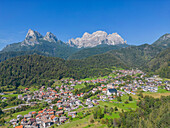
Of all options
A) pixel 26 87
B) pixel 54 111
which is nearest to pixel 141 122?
pixel 54 111

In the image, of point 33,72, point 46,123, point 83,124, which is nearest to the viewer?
point 83,124

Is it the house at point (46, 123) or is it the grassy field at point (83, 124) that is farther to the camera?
the house at point (46, 123)

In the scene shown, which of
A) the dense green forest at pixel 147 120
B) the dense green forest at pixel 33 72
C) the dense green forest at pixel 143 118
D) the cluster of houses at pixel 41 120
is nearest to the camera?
the dense green forest at pixel 147 120

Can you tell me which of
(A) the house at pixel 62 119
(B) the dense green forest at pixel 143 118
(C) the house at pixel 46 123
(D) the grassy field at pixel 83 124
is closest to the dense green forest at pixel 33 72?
(C) the house at pixel 46 123

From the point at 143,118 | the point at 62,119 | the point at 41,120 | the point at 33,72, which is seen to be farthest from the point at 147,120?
the point at 33,72

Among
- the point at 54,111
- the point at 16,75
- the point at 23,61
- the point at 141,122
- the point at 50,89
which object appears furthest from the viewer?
the point at 23,61

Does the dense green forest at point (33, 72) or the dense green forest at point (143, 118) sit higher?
the dense green forest at point (33, 72)

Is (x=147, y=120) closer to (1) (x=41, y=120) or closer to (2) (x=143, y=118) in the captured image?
(2) (x=143, y=118)

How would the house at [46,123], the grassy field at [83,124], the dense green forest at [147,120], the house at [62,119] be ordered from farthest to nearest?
the house at [62,119] < the house at [46,123] < the grassy field at [83,124] < the dense green forest at [147,120]

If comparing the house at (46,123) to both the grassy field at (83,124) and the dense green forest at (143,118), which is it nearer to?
the grassy field at (83,124)

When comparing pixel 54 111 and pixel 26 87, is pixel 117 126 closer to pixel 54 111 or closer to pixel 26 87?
pixel 54 111

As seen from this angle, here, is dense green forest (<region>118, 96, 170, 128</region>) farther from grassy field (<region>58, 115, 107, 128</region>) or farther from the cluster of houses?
the cluster of houses
